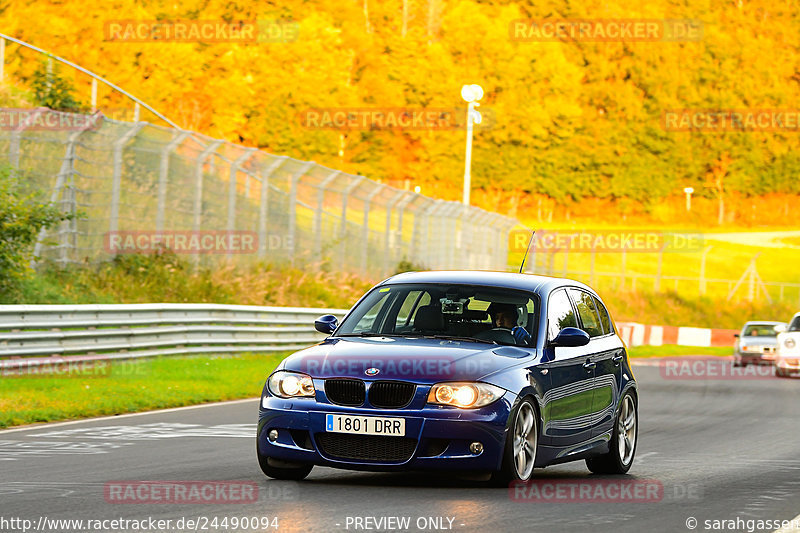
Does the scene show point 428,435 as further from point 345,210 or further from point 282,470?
point 345,210

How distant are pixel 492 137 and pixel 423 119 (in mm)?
4945

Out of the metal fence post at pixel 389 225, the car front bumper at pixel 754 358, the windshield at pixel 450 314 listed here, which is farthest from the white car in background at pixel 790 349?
the windshield at pixel 450 314

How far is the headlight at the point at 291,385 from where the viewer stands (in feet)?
30.9

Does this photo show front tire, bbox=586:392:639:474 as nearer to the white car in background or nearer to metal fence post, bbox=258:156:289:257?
the white car in background

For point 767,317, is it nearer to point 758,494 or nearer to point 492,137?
point 492,137

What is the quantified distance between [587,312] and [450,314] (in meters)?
1.65

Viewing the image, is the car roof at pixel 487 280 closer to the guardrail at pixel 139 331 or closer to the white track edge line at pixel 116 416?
the white track edge line at pixel 116 416

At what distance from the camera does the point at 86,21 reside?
73.4m

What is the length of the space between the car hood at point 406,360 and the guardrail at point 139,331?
8430mm

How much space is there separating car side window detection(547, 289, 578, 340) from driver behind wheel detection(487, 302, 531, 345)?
0.82 feet

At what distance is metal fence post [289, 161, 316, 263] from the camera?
30.9m

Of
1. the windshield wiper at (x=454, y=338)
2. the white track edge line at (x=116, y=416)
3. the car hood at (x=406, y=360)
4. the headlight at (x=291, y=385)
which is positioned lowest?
the white track edge line at (x=116, y=416)

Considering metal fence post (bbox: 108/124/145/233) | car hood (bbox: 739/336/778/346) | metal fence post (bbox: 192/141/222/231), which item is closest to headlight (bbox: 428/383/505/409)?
metal fence post (bbox: 108/124/145/233)

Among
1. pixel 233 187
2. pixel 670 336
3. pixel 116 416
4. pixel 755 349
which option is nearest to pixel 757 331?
pixel 755 349
